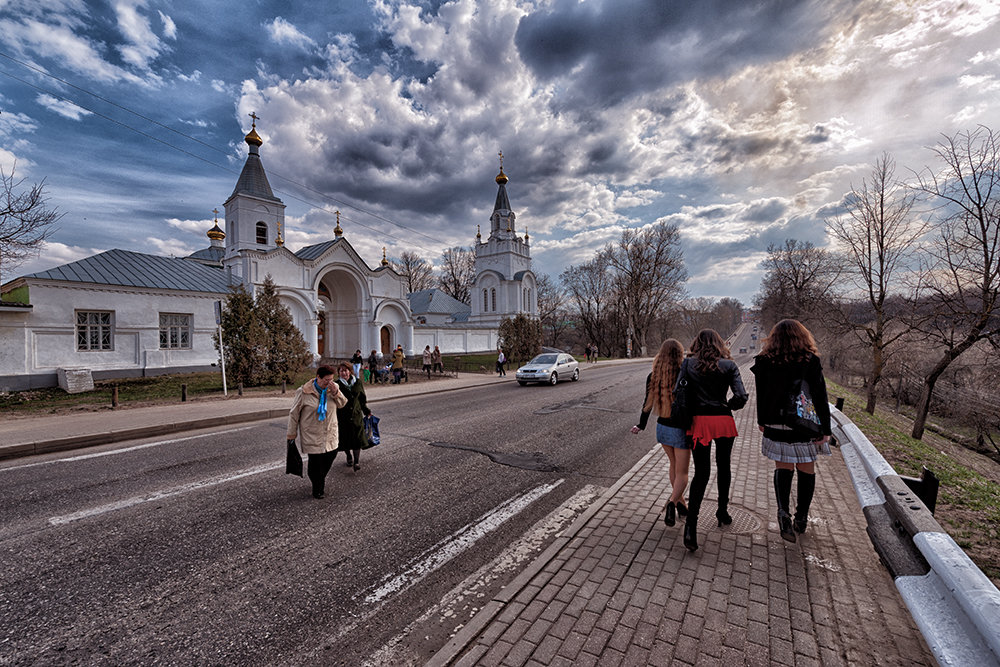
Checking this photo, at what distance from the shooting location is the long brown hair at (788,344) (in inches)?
142

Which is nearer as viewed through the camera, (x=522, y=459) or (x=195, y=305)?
(x=522, y=459)

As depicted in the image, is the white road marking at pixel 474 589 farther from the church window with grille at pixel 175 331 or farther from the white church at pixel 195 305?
the church window with grille at pixel 175 331

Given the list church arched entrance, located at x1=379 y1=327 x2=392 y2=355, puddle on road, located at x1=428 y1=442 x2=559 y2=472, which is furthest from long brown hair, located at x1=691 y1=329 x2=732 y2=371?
church arched entrance, located at x1=379 y1=327 x2=392 y2=355

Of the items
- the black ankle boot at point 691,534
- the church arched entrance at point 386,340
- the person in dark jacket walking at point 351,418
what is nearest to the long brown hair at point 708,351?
the black ankle boot at point 691,534

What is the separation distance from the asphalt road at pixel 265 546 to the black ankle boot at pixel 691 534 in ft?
3.93

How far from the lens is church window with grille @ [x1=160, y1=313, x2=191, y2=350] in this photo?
826 inches

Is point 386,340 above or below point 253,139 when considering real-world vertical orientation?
below

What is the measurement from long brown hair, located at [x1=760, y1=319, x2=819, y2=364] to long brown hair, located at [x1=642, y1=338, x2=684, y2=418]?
0.75 meters

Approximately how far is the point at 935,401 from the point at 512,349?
20.9m

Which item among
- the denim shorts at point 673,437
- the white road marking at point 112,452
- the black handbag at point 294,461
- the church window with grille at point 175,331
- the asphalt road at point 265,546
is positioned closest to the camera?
the asphalt road at point 265,546

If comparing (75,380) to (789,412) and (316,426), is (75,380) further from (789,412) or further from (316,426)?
(789,412)

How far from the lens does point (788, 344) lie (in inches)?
143

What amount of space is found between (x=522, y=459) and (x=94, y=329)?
22.7 metres

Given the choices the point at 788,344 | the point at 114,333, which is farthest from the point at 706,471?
the point at 114,333
